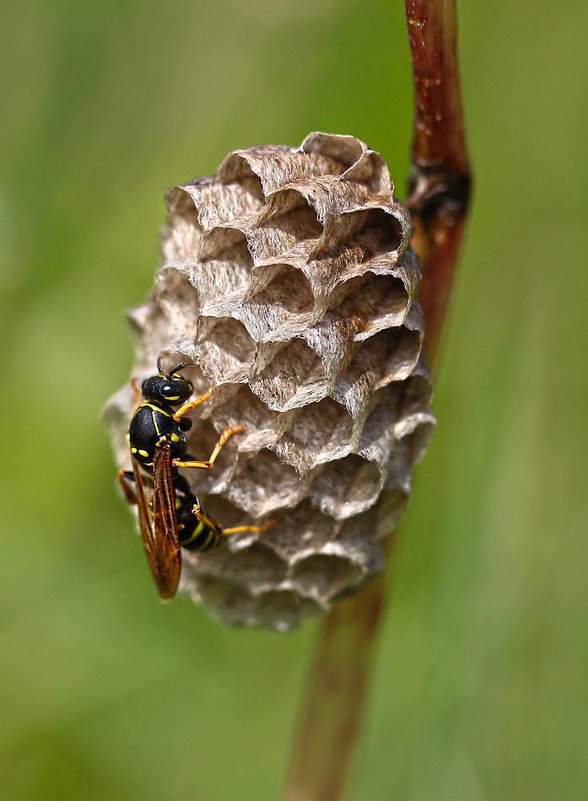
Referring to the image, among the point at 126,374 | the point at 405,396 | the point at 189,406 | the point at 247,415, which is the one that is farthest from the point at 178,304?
the point at 126,374

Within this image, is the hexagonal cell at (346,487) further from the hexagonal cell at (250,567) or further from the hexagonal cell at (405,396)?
the hexagonal cell at (250,567)

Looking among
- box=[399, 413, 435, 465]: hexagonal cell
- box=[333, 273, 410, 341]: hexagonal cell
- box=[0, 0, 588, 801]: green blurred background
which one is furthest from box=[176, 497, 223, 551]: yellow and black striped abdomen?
box=[0, 0, 588, 801]: green blurred background

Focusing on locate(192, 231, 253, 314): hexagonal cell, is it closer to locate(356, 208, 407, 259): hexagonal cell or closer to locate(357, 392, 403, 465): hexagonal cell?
locate(356, 208, 407, 259): hexagonal cell

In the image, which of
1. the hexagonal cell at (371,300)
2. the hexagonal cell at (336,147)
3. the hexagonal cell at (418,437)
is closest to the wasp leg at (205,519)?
the hexagonal cell at (418,437)

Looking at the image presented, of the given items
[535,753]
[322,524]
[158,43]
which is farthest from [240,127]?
[535,753]

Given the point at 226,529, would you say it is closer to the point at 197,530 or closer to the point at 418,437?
the point at 197,530

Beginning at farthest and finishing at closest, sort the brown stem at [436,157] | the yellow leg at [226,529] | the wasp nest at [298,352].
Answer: the yellow leg at [226,529], the wasp nest at [298,352], the brown stem at [436,157]

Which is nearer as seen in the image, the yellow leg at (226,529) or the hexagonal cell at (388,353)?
the hexagonal cell at (388,353)
